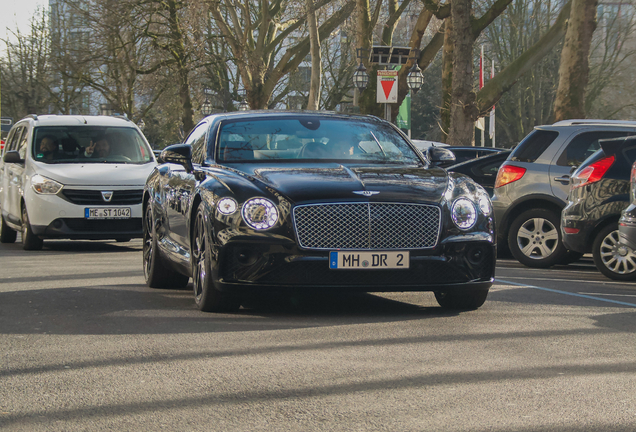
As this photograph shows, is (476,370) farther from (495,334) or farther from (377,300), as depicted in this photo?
(377,300)

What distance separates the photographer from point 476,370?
5.23 metres

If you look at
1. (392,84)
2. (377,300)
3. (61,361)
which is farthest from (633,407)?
(392,84)

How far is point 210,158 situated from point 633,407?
4.50m

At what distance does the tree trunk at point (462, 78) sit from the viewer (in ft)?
76.9

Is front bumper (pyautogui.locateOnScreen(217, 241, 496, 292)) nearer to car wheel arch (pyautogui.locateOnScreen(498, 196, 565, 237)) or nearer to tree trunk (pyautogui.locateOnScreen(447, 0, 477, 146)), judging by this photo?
car wheel arch (pyautogui.locateOnScreen(498, 196, 565, 237))

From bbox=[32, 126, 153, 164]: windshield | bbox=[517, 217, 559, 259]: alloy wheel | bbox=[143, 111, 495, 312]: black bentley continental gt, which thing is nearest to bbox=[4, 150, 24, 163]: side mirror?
bbox=[32, 126, 153, 164]: windshield

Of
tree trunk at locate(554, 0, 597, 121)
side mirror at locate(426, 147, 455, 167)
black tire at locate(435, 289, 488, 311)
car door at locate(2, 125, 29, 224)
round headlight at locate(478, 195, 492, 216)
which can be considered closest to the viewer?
round headlight at locate(478, 195, 492, 216)

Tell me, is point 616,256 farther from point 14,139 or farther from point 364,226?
point 14,139

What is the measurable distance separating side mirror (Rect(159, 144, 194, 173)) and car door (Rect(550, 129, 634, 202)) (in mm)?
5589

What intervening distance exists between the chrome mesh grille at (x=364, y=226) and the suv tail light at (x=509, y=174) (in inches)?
222

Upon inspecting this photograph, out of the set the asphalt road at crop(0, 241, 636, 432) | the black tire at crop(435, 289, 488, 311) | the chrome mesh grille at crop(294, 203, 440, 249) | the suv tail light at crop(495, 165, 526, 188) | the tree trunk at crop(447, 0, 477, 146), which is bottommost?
the asphalt road at crop(0, 241, 636, 432)

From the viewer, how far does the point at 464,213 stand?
23.3ft

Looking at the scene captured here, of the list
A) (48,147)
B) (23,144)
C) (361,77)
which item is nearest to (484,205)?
(48,147)

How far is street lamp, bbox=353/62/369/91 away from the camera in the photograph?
89.8 feet
